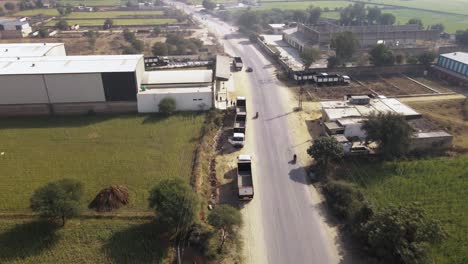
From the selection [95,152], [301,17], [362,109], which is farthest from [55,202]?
[301,17]

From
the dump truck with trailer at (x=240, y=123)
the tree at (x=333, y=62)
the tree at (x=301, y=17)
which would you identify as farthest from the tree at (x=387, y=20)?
the dump truck with trailer at (x=240, y=123)

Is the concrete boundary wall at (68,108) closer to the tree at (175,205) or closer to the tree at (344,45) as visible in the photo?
the tree at (175,205)

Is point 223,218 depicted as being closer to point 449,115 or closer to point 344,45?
point 449,115

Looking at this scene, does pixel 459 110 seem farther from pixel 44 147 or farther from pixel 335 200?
pixel 44 147

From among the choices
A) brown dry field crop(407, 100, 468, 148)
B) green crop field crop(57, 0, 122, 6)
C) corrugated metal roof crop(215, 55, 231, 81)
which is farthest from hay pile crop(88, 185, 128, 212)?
green crop field crop(57, 0, 122, 6)

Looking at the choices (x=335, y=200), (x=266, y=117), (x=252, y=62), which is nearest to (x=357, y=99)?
(x=266, y=117)
